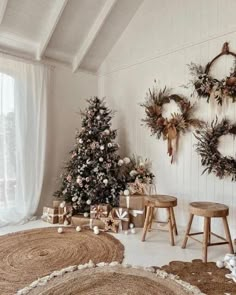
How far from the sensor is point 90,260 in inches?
110

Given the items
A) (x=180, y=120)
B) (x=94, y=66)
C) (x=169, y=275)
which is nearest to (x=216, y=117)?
(x=180, y=120)

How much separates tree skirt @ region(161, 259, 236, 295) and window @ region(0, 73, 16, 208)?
8.10 feet

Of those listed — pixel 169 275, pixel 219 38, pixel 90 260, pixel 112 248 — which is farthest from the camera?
pixel 219 38

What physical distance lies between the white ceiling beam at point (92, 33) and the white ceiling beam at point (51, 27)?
65 centimetres

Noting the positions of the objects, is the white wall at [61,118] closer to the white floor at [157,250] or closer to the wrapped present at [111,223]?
the white floor at [157,250]

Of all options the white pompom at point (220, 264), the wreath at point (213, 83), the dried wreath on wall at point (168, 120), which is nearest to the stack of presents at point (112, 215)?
the dried wreath on wall at point (168, 120)

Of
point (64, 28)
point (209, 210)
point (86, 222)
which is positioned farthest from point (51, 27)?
point (209, 210)

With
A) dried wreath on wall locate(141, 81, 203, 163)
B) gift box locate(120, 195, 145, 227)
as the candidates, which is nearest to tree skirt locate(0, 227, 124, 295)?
gift box locate(120, 195, 145, 227)

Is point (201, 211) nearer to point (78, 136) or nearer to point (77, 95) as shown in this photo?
point (78, 136)

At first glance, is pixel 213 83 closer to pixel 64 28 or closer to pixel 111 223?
pixel 111 223

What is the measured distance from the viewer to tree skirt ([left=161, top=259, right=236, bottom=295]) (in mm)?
2283

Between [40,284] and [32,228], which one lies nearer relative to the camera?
[40,284]

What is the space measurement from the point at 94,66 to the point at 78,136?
1.57 metres

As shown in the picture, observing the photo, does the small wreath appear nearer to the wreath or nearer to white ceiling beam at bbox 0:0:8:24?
the wreath
